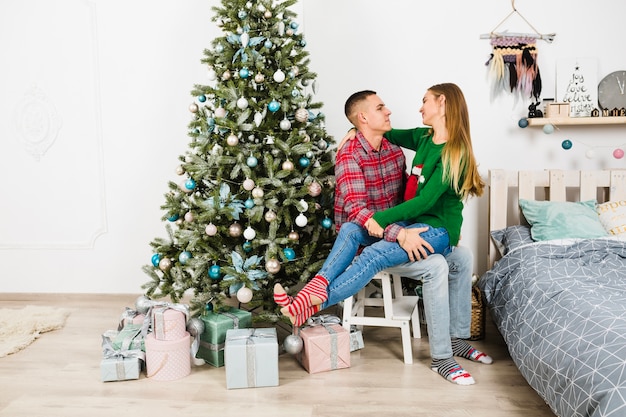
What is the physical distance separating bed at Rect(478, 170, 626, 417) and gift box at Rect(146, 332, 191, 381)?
1.43 meters

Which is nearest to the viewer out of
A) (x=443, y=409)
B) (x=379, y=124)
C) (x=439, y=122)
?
(x=443, y=409)

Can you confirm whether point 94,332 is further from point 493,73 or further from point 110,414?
point 493,73

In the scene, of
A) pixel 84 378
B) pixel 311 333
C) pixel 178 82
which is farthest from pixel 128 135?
pixel 311 333

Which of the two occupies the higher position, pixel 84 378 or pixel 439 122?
pixel 439 122

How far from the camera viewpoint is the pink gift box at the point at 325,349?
8.29 ft

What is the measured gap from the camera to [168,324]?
2488mm

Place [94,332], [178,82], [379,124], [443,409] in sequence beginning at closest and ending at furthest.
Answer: [443,409]
[379,124]
[94,332]
[178,82]

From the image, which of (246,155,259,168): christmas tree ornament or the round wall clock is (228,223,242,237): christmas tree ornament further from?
the round wall clock

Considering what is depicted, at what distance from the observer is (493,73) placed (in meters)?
3.32

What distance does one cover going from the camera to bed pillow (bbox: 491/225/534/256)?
2953mm

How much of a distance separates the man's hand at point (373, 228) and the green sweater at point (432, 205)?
0.06 ft

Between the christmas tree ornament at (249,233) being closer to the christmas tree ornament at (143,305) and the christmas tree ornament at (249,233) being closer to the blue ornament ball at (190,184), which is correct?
the blue ornament ball at (190,184)

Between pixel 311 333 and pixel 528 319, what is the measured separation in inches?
36.7

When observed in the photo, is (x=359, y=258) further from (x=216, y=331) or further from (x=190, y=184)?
(x=190, y=184)
